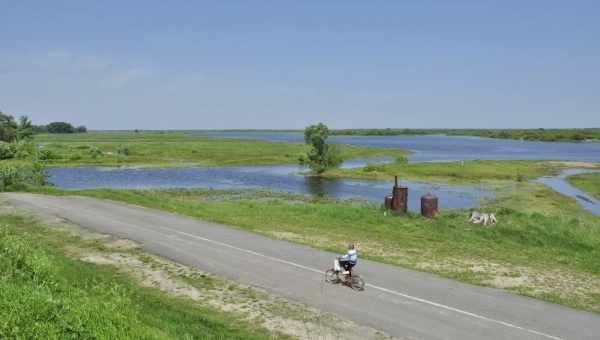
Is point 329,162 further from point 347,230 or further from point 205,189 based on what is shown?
point 347,230

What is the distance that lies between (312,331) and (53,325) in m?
6.08

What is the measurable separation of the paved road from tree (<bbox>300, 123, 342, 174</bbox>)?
58535 mm

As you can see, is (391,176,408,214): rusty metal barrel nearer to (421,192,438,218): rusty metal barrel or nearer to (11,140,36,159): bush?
(421,192,438,218): rusty metal barrel

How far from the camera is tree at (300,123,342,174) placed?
8281 centimetres

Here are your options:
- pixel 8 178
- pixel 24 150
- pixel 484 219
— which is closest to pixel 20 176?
pixel 8 178

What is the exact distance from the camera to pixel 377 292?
15.6 metres

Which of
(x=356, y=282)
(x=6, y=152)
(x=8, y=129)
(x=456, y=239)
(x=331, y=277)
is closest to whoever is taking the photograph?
(x=356, y=282)

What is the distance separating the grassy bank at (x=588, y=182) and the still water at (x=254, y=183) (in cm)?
1276

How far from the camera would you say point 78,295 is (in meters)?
10.1

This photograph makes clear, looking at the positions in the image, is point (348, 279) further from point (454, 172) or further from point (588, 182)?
point (454, 172)

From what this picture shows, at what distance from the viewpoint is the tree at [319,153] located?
82812mm

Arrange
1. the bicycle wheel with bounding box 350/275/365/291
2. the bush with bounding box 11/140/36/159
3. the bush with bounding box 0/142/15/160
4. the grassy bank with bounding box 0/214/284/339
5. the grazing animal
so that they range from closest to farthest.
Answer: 1. the grassy bank with bounding box 0/214/284/339
2. the bicycle wheel with bounding box 350/275/365/291
3. the grazing animal
4. the bush with bounding box 11/140/36/159
5. the bush with bounding box 0/142/15/160

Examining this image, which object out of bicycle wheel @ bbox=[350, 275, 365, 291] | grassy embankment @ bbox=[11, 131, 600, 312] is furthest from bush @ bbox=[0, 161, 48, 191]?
bicycle wheel @ bbox=[350, 275, 365, 291]

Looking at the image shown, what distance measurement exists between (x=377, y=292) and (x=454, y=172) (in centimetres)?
7098
